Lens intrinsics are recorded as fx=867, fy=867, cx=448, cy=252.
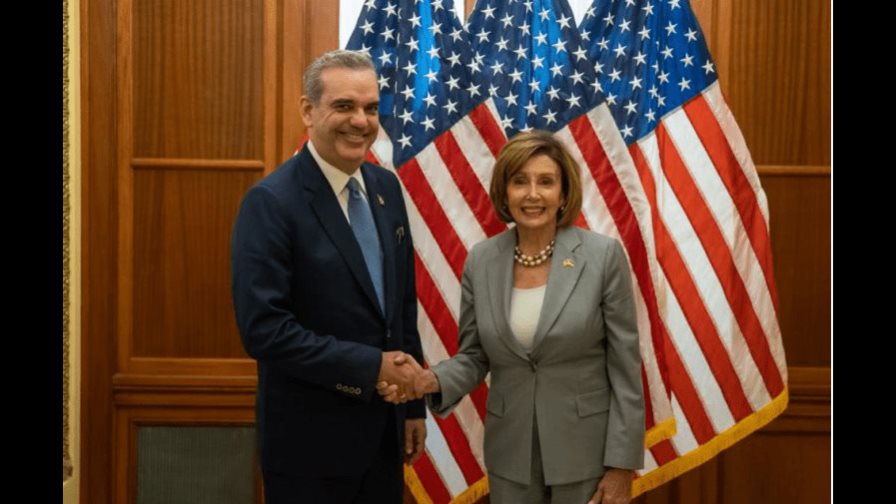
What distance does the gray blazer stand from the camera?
7.67 feet

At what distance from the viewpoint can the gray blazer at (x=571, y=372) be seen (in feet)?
7.67

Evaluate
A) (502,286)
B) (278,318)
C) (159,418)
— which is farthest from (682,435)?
(159,418)

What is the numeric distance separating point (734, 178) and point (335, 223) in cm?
166

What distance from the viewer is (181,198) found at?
333 centimetres

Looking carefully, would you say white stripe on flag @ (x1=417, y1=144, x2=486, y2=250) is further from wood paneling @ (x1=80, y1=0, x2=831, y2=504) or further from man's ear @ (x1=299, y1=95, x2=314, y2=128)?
man's ear @ (x1=299, y1=95, x2=314, y2=128)

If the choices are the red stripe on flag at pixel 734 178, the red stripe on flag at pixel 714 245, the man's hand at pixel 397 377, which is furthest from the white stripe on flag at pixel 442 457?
the red stripe on flag at pixel 734 178

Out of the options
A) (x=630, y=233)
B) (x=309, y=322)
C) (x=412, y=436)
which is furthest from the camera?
(x=630, y=233)

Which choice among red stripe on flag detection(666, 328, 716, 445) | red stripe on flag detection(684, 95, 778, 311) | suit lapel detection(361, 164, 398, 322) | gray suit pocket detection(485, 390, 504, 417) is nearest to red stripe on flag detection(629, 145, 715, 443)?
red stripe on flag detection(666, 328, 716, 445)

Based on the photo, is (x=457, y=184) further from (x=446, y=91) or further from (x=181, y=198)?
(x=181, y=198)

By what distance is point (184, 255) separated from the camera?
3.33 m

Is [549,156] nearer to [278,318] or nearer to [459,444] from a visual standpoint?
[278,318]

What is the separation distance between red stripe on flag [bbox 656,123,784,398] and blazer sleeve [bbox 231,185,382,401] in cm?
151

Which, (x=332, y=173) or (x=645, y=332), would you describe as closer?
(x=332, y=173)

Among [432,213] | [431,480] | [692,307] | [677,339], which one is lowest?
[431,480]
